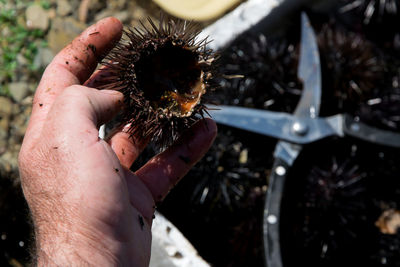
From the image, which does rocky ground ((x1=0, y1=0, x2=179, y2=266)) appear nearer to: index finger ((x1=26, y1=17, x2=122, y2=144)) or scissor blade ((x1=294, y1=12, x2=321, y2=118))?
index finger ((x1=26, y1=17, x2=122, y2=144))

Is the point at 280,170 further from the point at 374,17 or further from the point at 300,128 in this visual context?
the point at 374,17

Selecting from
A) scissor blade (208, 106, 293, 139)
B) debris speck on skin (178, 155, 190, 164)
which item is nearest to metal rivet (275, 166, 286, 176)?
scissor blade (208, 106, 293, 139)

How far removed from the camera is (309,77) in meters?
1.44

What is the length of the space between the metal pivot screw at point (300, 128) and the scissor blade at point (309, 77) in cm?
5

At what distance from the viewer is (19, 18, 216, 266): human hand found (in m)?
0.89

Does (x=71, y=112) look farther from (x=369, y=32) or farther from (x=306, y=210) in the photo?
(x=369, y=32)

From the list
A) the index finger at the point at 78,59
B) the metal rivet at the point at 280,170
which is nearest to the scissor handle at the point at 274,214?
the metal rivet at the point at 280,170

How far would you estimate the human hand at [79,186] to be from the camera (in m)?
0.89

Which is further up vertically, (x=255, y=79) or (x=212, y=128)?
(x=212, y=128)

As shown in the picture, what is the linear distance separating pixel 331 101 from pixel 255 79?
0.32m

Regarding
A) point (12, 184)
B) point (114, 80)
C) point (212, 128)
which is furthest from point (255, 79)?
point (12, 184)

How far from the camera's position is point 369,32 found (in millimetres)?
1805

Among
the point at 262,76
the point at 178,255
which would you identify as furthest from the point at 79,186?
the point at 262,76

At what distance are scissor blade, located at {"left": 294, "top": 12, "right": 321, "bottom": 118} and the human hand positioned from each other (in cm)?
48
